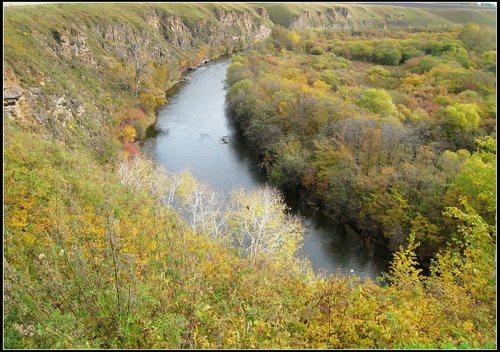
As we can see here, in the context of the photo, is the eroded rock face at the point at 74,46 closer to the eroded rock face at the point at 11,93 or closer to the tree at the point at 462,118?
the eroded rock face at the point at 11,93

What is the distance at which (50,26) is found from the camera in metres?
51.1

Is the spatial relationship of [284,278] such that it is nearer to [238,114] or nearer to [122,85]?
[238,114]

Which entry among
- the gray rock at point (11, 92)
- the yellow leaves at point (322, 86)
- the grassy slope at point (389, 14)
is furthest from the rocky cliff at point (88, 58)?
the grassy slope at point (389, 14)

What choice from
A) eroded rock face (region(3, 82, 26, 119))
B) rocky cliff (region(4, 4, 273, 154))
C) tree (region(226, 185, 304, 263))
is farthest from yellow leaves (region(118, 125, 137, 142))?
tree (region(226, 185, 304, 263))

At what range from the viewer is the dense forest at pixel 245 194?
27.2ft

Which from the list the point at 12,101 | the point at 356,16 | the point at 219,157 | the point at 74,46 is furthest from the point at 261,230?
the point at 356,16

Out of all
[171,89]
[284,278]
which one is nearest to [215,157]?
[171,89]

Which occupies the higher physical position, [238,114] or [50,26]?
[50,26]

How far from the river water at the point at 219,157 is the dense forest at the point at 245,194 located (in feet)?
5.26

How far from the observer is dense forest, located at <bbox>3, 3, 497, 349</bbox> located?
27.2 ft

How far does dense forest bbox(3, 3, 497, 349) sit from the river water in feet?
5.26

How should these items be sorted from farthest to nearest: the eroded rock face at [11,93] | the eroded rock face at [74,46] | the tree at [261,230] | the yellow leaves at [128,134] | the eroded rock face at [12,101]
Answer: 1. the eroded rock face at [74,46]
2. the yellow leaves at [128,134]
3. the eroded rock face at [11,93]
4. the eroded rock face at [12,101]
5. the tree at [261,230]

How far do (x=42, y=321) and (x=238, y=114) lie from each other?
42392 millimetres

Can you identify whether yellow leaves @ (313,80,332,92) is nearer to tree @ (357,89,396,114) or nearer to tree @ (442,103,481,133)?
tree @ (357,89,396,114)
